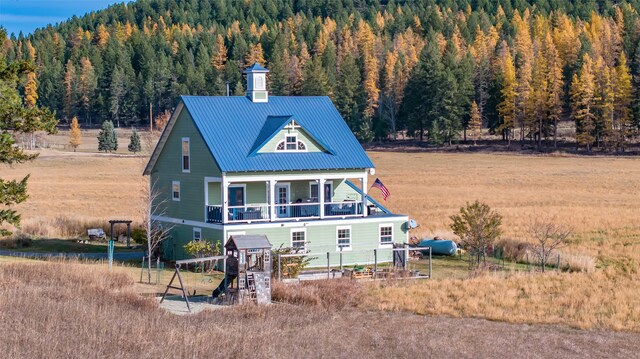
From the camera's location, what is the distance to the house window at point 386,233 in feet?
148

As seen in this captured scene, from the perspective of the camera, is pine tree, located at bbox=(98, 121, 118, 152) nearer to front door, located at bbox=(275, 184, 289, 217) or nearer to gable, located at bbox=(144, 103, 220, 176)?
gable, located at bbox=(144, 103, 220, 176)

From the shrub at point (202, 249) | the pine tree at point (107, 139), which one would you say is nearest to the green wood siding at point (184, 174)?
the shrub at point (202, 249)

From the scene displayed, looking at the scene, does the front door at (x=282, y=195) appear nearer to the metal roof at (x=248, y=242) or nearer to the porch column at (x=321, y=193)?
the porch column at (x=321, y=193)

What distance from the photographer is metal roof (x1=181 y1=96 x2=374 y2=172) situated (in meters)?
43.3

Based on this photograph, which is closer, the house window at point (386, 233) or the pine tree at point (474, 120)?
the house window at point (386, 233)

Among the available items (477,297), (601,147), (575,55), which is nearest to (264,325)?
(477,297)

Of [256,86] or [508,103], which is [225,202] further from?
[508,103]

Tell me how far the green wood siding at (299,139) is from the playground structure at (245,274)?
9319 millimetres

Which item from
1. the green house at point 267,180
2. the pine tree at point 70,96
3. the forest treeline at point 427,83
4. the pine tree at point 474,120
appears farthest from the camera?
the pine tree at point 70,96

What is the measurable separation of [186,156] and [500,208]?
2662 cm

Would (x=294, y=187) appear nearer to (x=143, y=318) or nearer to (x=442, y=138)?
(x=143, y=318)

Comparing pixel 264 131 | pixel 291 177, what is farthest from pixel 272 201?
pixel 264 131

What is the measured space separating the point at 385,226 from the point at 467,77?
86633 mm

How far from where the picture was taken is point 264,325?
27.0 metres
